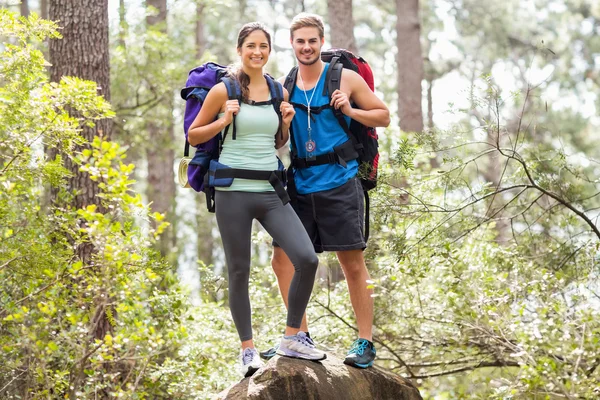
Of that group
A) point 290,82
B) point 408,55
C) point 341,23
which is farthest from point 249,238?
point 408,55

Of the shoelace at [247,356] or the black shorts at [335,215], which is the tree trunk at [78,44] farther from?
the shoelace at [247,356]

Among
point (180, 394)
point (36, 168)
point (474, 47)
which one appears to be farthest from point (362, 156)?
point (474, 47)

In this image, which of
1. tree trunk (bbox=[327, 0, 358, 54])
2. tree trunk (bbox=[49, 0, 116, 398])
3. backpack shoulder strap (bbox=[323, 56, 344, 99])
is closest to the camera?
backpack shoulder strap (bbox=[323, 56, 344, 99])

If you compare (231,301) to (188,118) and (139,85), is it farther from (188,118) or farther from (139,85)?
(139,85)

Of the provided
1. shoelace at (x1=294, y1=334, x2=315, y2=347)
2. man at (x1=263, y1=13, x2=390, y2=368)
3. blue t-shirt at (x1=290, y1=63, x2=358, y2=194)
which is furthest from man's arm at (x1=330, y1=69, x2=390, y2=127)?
shoelace at (x1=294, y1=334, x2=315, y2=347)

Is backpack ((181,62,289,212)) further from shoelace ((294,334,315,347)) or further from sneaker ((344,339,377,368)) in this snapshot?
sneaker ((344,339,377,368))

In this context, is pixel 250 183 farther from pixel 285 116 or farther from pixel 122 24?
pixel 122 24

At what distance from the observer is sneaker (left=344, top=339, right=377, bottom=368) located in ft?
17.6

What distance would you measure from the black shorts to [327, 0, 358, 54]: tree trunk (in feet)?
18.9

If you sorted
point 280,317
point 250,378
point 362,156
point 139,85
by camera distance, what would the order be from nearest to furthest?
point 250,378
point 362,156
point 280,317
point 139,85

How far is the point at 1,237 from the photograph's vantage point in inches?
214

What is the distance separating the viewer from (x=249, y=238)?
4.99 metres

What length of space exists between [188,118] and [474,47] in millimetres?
20191

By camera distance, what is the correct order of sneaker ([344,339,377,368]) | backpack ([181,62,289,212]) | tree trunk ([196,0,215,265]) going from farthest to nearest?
tree trunk ([196,0,215,265]), sneaker ([344,339,377,368]), backpack ([181,62,289,212])
